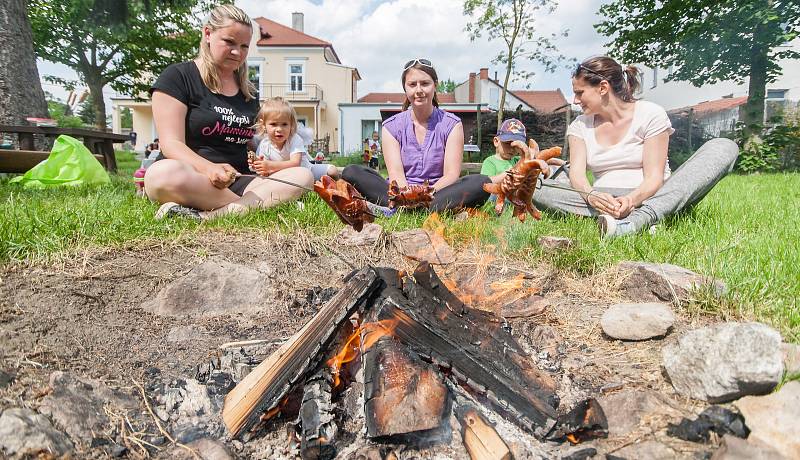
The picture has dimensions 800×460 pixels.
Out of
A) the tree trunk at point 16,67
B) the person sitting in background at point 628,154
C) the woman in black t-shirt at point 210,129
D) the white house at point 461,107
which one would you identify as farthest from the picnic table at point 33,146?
→ the white house at point 461,107

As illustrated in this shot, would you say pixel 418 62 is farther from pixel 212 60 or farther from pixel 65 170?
pixel 65 170

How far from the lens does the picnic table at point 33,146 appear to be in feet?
20.2

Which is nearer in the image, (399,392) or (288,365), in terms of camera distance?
(399,392)

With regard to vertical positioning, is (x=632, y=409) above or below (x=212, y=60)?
below

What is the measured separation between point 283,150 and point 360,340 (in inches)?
130

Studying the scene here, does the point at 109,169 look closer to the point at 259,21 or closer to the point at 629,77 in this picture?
the point at 629,77

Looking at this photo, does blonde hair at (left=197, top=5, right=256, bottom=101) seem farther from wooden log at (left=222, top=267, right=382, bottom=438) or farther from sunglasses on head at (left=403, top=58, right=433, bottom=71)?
wooden log at (left=222, top=267, right=382, bottom=438)

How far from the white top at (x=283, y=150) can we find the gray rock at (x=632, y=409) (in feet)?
12.3

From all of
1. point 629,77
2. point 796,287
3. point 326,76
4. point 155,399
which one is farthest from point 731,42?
point 326,76

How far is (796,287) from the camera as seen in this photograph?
2.15m

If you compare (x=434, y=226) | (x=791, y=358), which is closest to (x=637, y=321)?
(x=791, y=358)

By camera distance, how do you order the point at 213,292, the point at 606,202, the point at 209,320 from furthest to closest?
1. the point at 606,202
2. the point at 213,292
3. the point at 209,320

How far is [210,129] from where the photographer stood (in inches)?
153

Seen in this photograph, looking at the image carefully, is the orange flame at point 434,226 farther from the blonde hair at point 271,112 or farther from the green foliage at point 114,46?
the green foliage at point 114,46
